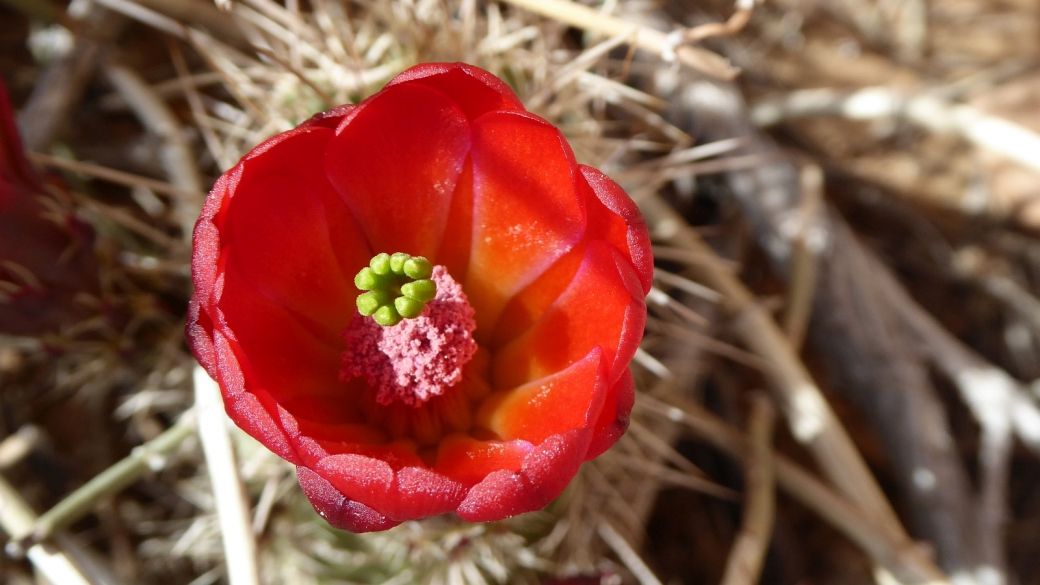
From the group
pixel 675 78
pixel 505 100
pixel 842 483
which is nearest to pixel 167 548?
pixel 505 100

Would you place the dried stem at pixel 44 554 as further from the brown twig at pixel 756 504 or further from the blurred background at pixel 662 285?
the brown twig at pixel 756 504

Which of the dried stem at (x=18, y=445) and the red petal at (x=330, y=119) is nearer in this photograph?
Result: the red petal at (x=330, y=119)

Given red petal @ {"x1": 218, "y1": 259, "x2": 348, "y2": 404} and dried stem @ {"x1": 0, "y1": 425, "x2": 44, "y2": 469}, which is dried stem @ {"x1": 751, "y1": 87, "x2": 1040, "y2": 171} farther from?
dried stem @ {"x1": 0, "y1": 425, "x2": 44, "y2": 469}

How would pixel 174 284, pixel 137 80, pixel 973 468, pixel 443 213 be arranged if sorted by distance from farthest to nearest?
1. pixel 973 468
2. pixel 137 80
3. pixel 174 284
4. pixel 443 213

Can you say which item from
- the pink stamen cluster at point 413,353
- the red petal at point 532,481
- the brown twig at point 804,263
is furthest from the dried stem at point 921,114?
the red petal at point 532,481

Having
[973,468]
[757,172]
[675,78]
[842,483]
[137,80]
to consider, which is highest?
[137,80]

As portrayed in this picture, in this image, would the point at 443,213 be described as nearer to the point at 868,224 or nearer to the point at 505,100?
the point at 505,100

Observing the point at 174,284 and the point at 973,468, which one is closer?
the point at 174,284
